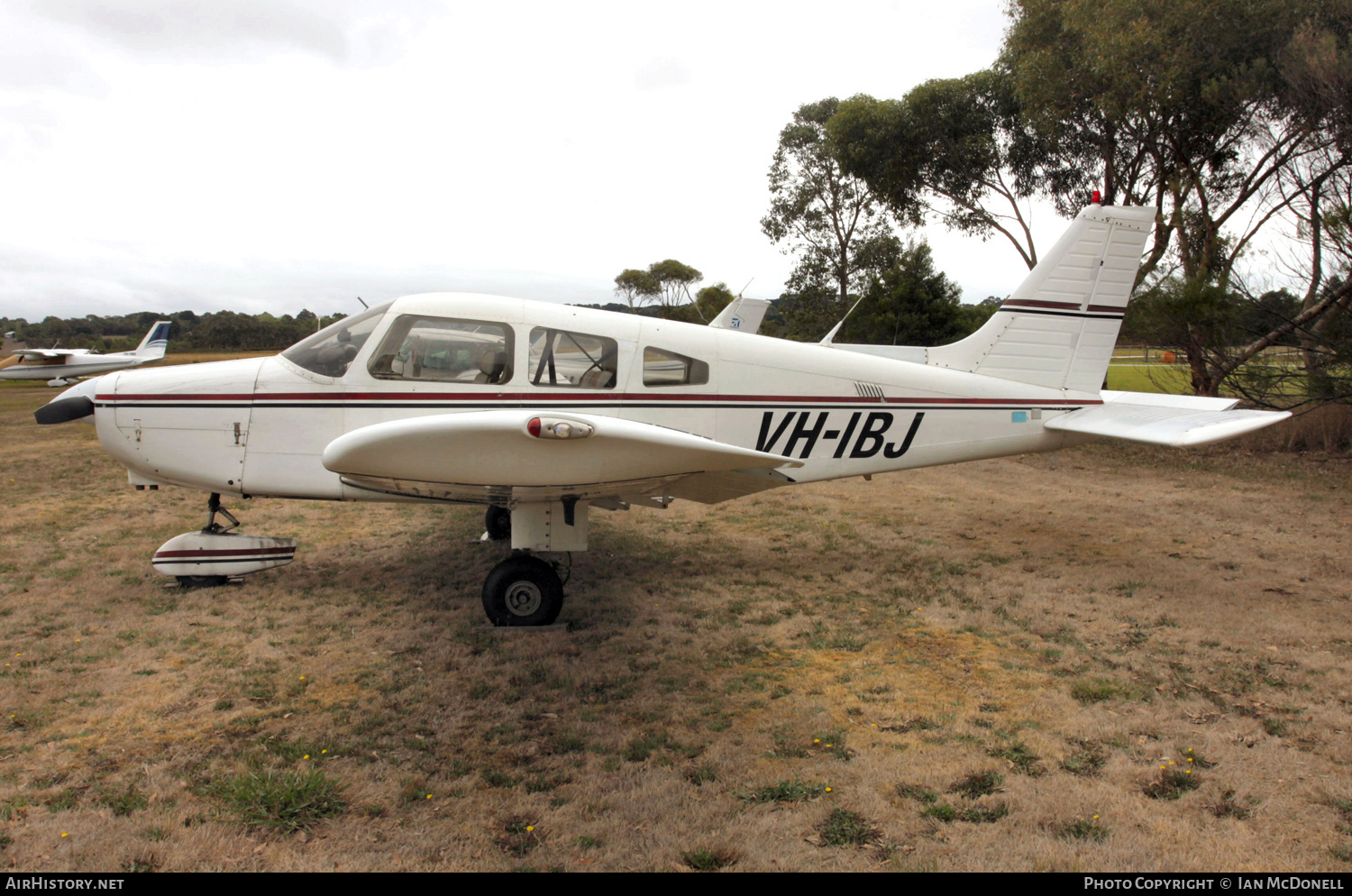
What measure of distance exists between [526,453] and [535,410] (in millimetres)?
1437

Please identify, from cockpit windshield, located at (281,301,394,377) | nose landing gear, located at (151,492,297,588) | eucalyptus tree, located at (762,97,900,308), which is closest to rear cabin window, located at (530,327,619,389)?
cockpit windshield, located at (281,301,394,377)

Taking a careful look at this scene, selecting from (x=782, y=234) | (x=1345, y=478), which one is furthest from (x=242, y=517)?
(x=782, y=234)

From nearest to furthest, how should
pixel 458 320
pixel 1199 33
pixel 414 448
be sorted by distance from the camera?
pixel 414 448
pixel 458 320
pixel 1199 33

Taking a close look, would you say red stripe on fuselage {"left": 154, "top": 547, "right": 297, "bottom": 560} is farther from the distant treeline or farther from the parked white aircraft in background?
the distant treeline

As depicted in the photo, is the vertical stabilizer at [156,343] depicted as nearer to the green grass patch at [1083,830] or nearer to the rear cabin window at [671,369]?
the rear cabin window at [671,369]

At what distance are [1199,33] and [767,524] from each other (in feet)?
36.7

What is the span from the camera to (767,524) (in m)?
7.45

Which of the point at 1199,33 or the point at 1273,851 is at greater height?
the point at 1199,33

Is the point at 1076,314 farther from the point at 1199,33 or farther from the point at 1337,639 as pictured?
the point at 1199,33

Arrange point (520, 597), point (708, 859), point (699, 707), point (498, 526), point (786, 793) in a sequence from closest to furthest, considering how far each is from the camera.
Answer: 1. point (708, 859)
2. point (786, 793)
3. point (699, 707)
4. point (520, 597)
5. point (498, 526)

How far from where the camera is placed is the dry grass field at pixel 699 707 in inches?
98.7

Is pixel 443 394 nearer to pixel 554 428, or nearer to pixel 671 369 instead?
pixel 671 369

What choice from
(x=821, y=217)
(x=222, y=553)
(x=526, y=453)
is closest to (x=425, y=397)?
(x=526, y=453)

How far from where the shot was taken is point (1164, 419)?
5.42m
